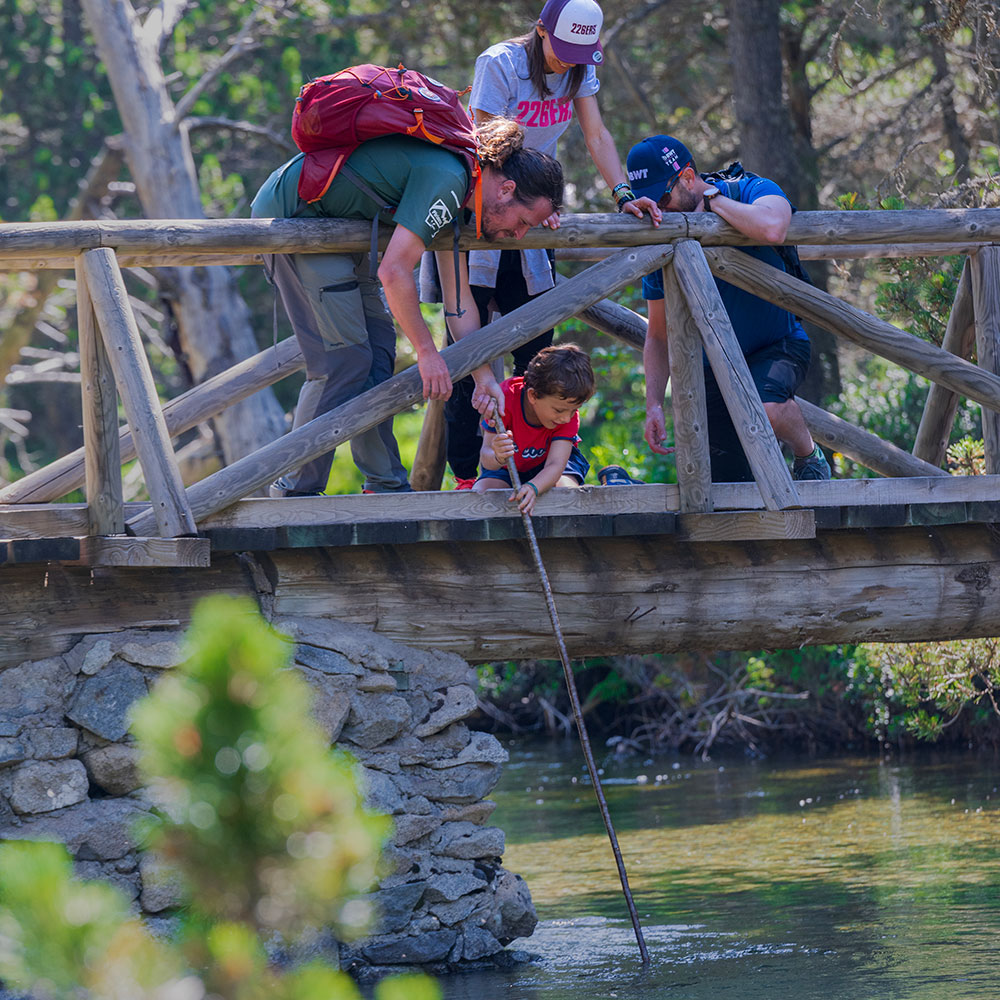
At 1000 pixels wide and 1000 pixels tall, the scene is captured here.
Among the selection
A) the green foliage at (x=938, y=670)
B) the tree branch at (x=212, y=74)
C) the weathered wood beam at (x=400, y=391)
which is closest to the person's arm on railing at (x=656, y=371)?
the weathered wood beam at (x=400, y=391)

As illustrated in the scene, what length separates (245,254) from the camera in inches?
189

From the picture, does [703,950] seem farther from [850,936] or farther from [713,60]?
[713,60]

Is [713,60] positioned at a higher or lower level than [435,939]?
higher

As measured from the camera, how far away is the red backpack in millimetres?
4457

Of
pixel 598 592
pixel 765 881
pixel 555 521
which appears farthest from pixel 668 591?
pixel 765 881

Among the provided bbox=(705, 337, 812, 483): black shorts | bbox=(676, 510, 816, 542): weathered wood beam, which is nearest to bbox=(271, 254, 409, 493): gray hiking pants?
bbox=(676, 510, 816, 542): weathered wood beam

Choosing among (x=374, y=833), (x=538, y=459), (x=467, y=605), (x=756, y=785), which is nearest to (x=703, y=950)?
(x=467, y=605)

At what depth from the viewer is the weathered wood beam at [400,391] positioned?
4457mm

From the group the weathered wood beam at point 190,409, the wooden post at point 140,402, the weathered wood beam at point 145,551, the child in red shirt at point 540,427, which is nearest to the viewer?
the weathered wood beam at point 145,551

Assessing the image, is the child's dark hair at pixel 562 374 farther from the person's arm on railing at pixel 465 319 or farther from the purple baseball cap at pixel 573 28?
the purple baseball cap at pixel 573 28

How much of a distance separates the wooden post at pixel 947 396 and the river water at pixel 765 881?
192cm

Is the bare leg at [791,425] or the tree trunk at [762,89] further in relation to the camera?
the tree trunk at [762,89]

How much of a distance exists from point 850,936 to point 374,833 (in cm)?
430

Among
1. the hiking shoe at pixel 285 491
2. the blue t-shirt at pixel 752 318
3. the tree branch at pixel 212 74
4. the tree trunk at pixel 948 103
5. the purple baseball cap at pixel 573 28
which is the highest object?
the tree branch at pixel 212 74
